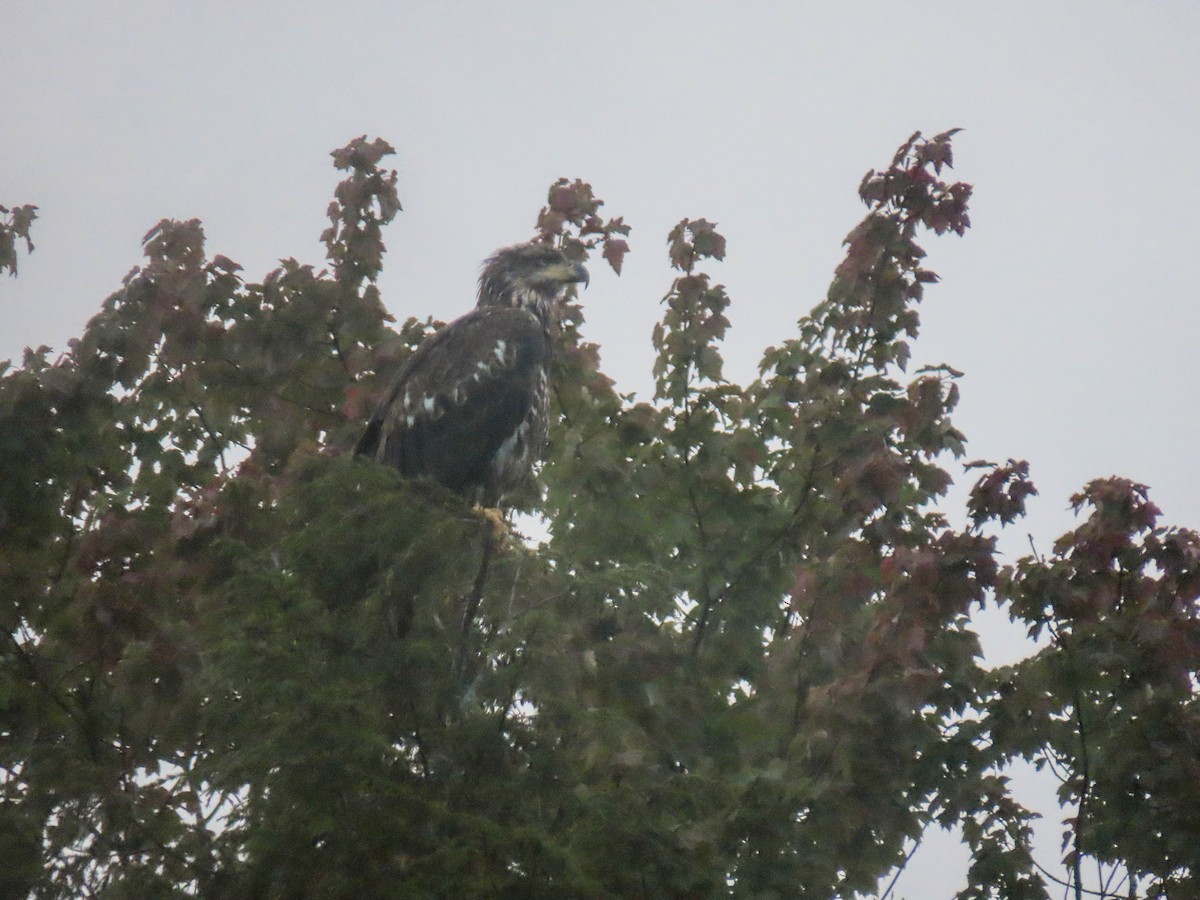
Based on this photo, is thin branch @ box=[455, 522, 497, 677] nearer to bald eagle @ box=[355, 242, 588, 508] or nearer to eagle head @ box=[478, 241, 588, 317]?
bald eagle @ box=[355, 242, 588, 508]

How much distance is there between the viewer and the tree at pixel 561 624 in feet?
17.7

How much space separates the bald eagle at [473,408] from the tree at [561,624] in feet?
1.16

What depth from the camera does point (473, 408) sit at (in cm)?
924

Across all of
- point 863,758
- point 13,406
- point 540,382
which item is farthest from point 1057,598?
point 13,406

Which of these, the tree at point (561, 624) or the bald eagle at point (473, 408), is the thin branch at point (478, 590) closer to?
the tree at point (561, 624)

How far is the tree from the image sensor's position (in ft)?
17.7

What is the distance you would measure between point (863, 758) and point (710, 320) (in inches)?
129

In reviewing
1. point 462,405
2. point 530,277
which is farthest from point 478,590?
point 530,277

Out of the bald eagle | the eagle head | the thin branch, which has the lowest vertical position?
the thin branch

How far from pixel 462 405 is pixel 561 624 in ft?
11.5

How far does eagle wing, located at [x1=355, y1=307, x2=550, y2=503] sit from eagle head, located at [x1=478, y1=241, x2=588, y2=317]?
2.64 feet

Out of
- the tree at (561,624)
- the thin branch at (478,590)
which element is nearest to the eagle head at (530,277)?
the tree at (561,624)

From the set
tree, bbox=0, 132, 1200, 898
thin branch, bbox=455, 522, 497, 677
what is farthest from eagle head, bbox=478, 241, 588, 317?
thin branch, bbox=455, 522, 497, 677

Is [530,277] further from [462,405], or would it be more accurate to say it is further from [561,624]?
[561,624]
